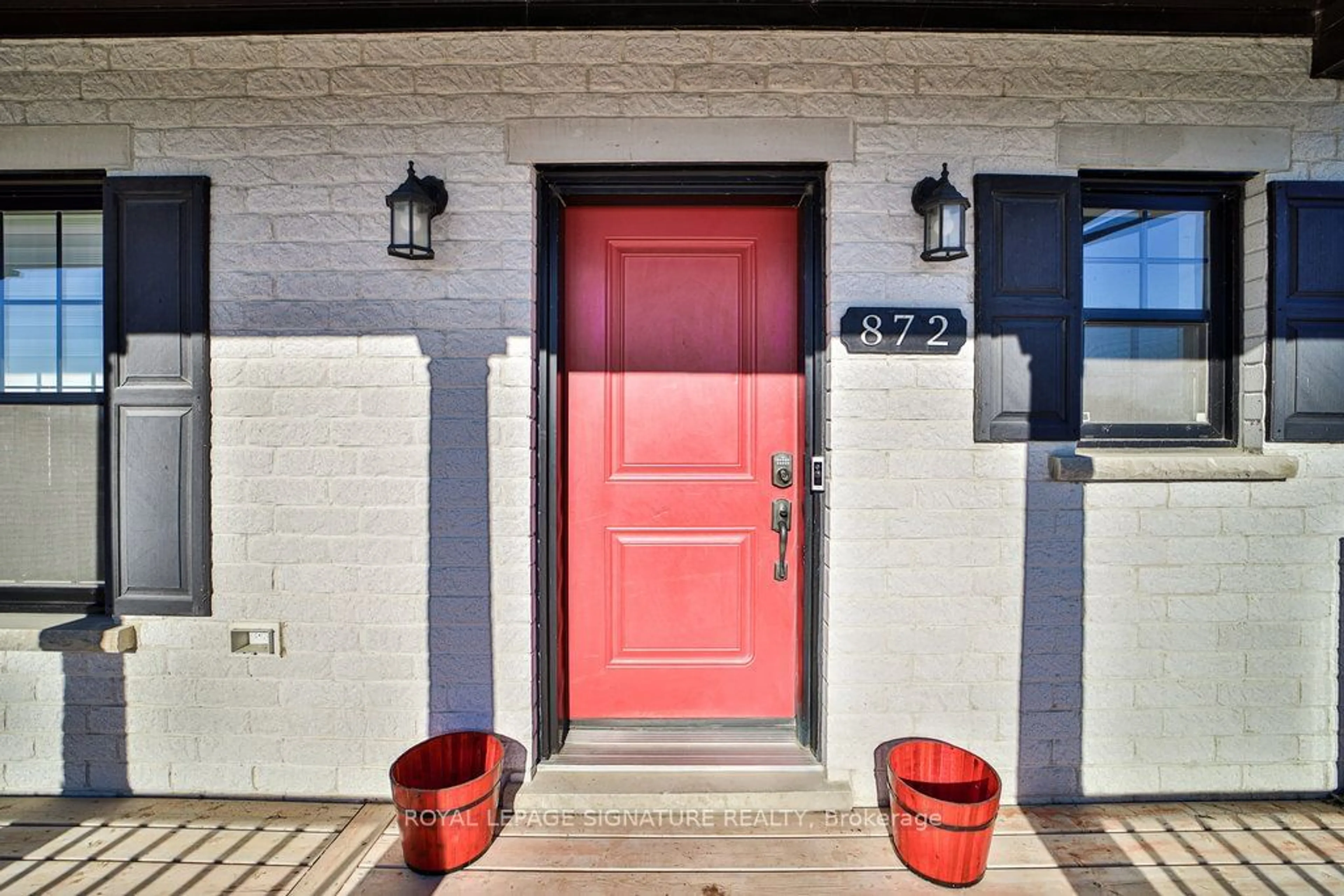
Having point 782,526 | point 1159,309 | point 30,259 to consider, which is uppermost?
point 30,259

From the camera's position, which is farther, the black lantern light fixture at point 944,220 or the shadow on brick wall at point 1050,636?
the shadow on brick wall at point 1050,636

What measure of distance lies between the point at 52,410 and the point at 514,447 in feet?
5.91

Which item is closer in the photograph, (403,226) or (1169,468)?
(403,226)

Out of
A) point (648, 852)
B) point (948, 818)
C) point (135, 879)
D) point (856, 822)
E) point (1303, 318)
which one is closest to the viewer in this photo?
point (948, 818)

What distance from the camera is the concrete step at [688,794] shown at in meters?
2.20

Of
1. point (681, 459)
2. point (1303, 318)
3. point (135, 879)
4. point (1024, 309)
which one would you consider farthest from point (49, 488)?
point (1303, 318)

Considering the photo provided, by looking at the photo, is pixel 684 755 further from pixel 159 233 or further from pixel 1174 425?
pixel 159 233

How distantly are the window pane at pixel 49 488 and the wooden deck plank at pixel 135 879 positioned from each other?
94 cm

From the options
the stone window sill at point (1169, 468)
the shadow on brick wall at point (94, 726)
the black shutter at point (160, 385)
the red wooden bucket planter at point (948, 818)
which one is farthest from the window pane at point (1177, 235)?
the shadow on brick wall at point (94, 726)

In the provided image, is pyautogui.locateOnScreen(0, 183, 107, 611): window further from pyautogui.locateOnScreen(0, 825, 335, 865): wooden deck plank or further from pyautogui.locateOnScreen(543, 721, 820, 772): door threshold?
pyautogui.locateOnScreen(543, 721, 820, 772): door threshold

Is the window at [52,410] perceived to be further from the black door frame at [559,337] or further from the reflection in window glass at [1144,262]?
the reflection in window glass at [1144,262]

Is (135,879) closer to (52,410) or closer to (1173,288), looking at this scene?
(52,410)

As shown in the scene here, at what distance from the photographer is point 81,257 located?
7.93 feet

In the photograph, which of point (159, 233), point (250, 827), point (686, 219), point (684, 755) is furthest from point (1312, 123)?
point (250, 827)
